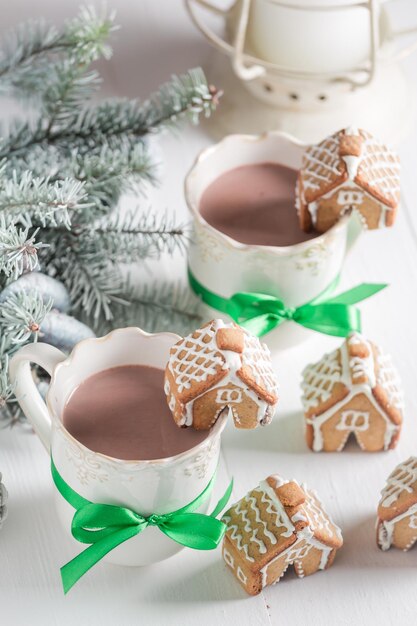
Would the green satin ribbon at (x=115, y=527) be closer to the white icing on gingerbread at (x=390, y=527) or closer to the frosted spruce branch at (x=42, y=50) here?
the white icing on gingerbread at (x=390, y=527)

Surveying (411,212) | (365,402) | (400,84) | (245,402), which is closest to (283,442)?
(365,402)

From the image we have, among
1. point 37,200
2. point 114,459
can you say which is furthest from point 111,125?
point 114,459

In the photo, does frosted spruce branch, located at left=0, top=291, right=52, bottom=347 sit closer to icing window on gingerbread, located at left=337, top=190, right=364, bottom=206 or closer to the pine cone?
the pine cone

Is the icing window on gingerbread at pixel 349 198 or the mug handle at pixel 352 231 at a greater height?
the icing window on gingerbread at pixel 349 198

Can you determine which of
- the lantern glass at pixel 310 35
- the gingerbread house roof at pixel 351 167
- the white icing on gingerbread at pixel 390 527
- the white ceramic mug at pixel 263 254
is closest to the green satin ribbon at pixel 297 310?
the white ceramic mug at pixel 263 254

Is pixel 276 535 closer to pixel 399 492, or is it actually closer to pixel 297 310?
Result: pixel 399 492

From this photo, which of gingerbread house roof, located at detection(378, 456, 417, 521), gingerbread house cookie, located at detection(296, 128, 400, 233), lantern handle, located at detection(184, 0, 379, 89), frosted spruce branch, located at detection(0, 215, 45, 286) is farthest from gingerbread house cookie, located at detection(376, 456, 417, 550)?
lantern handle, located at detection(184, 0, 379, 89)
